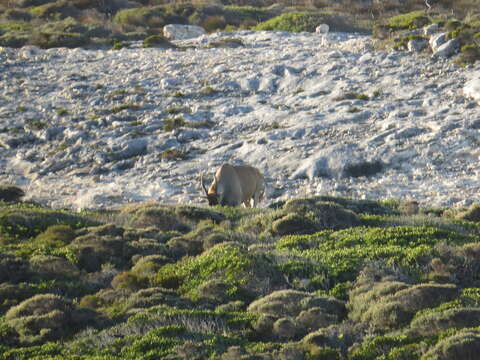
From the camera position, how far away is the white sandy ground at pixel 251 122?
20.0 meters

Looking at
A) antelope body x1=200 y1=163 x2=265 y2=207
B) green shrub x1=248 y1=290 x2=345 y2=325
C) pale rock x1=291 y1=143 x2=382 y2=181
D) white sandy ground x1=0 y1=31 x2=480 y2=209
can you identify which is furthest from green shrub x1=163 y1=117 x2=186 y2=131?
green shrub x1=248 y1=290 x2=345 y2=325

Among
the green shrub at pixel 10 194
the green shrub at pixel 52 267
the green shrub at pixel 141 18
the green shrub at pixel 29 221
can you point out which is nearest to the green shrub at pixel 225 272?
the green shrub at pixel 52 267

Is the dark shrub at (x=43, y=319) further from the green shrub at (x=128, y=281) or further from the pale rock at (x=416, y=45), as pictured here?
the pale rock at (x=416, y=45)

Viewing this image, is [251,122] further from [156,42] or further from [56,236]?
[156,42]

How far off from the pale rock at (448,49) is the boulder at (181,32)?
16.0m

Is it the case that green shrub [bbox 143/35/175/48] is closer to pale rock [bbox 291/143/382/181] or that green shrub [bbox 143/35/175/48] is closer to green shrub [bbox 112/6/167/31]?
green shrub [bbox 112/6/167/31]

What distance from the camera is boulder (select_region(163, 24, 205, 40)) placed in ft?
129

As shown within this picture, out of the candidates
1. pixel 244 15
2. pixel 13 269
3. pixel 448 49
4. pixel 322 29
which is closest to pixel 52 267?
pixel 13 269

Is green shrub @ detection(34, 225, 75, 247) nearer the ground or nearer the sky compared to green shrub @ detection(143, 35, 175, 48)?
nearer the ground

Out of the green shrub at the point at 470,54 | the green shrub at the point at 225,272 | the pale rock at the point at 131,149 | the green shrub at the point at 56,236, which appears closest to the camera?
the green shrub at the point at 225,272

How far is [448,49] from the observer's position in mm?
26891

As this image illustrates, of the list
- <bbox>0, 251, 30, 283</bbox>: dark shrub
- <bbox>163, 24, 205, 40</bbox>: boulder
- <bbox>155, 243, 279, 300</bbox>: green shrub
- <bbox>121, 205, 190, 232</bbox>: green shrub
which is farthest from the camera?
<bbox>163, 24, 205, 40</bbox>: boulder

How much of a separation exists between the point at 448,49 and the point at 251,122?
8.08m

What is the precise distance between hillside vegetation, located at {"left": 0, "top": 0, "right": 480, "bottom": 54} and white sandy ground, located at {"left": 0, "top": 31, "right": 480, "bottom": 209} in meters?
4.34
